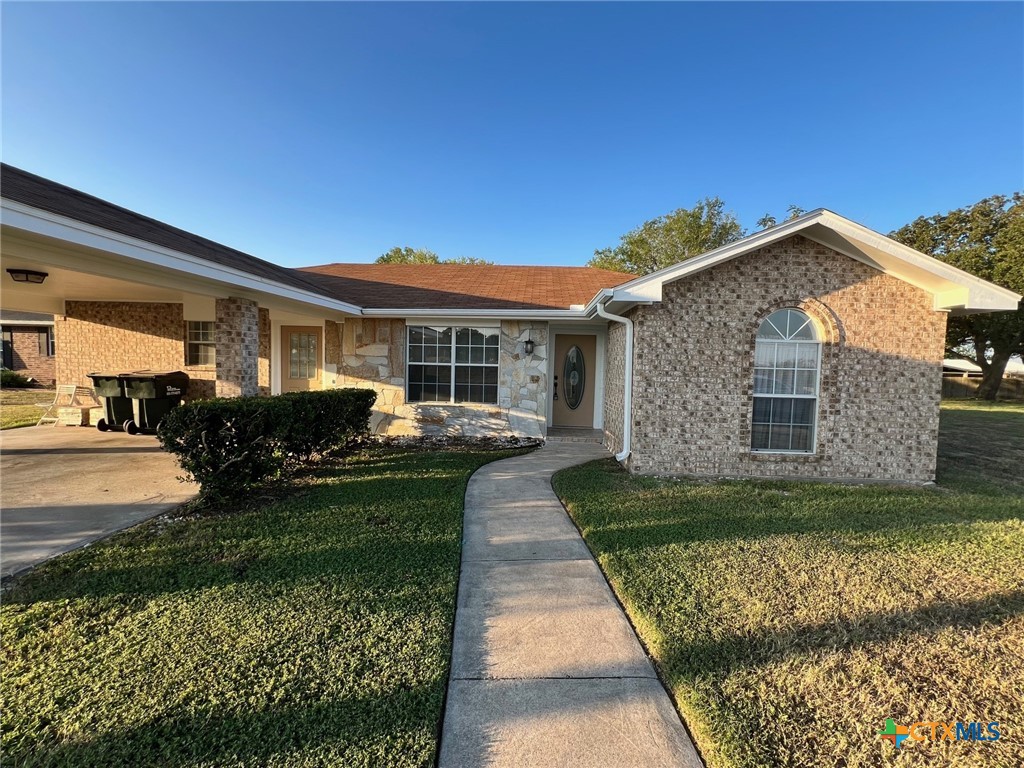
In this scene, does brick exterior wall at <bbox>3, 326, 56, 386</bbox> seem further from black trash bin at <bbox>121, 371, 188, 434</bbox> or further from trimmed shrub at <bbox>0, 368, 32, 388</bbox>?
black trash bin at <bbox>121, 371, 188, 434</bbox>

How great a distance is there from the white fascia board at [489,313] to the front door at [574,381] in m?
1.36

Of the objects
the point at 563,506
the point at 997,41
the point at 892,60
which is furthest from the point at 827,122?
the point at 563,506

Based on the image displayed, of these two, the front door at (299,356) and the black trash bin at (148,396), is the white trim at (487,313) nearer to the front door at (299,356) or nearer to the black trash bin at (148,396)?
the front door at (299,356)

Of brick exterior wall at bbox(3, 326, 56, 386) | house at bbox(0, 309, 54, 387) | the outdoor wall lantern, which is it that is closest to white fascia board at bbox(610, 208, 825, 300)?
the outdoor wall lantern

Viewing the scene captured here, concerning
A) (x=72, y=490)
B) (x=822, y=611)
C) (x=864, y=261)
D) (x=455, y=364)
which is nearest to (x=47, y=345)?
(x=72, y=490)

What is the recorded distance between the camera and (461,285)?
1110 centimetres

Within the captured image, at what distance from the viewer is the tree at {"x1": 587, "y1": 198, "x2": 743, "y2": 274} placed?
98.3 ft

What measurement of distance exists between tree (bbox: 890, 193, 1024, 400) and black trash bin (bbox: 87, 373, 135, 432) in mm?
29772

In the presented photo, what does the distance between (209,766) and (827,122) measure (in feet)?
55.4

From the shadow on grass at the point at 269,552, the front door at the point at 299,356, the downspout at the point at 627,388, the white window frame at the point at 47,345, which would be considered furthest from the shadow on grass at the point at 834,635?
the white window frame at the point at 47,345

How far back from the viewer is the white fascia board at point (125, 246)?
3.65 m

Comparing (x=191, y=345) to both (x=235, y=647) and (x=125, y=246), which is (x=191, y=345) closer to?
(x=125, y=246)

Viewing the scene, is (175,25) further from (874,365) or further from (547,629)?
(874,365)

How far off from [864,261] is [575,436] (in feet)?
18.9
